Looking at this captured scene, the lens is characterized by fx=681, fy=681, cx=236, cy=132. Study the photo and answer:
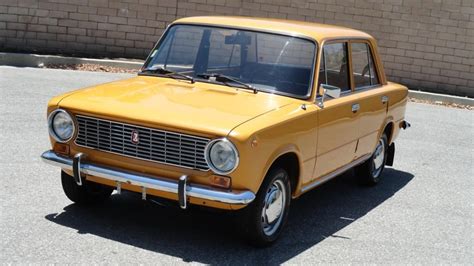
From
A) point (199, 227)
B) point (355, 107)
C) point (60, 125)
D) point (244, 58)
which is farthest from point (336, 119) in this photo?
point (60, 125)

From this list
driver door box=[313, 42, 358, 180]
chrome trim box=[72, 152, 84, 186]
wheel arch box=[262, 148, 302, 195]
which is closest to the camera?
chrome trim box=[72, 152, 84, 186]

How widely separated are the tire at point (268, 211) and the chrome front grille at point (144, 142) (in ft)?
1.69

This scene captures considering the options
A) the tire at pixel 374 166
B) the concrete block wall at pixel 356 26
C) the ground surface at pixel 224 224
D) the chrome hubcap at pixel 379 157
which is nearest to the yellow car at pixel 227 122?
the ground surface at pixel 224 224

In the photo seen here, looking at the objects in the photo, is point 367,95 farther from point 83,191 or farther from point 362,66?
point 83,191

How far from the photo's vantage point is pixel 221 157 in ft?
15.4

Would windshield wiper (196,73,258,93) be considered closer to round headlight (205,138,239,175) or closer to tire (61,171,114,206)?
round headlight (205,138,239,175)

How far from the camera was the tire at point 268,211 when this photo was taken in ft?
16.3

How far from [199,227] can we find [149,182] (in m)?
0.95

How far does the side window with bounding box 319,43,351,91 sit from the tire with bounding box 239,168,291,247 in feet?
3.78

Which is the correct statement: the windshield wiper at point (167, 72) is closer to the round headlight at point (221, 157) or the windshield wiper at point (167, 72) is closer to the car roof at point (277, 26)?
the car roof at point (277, 26)

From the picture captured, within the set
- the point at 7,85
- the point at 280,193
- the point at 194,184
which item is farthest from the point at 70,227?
the point at 7,85

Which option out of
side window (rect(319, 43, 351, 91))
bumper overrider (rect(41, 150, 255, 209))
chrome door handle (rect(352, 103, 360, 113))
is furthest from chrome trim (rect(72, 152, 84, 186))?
chrome door handle (rect(352, 103, 360, 113))

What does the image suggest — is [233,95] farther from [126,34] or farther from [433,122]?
[126,34]

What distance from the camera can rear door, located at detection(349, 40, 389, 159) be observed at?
675cm
